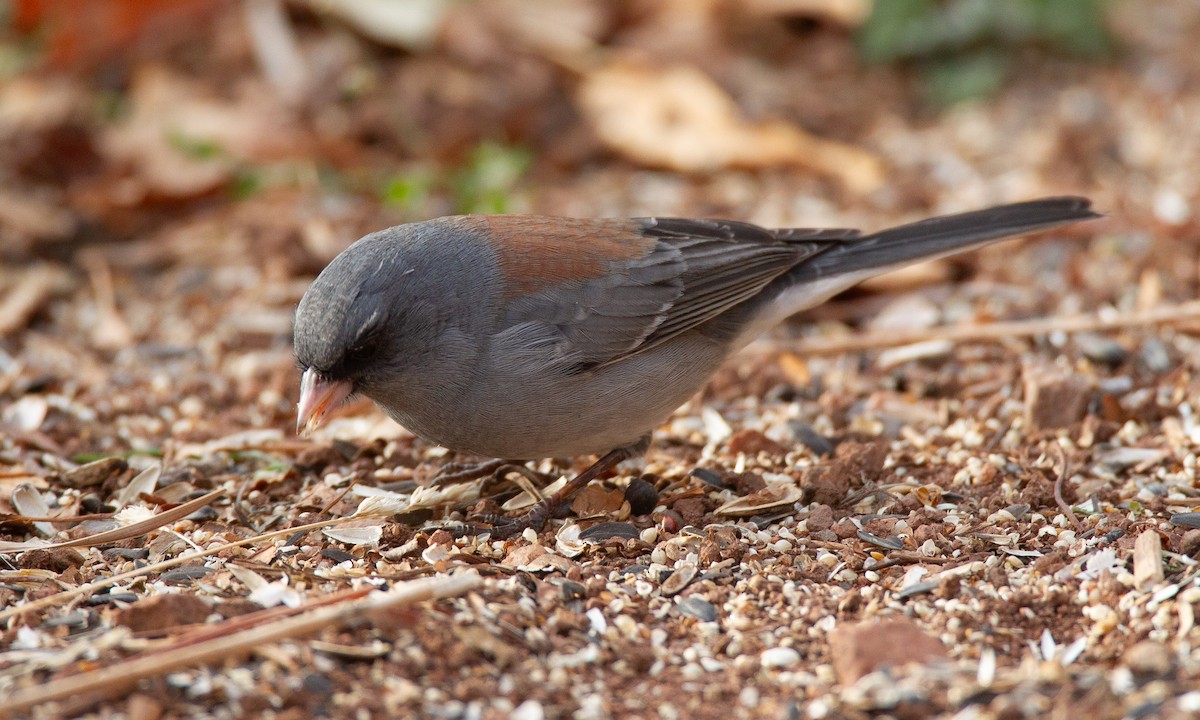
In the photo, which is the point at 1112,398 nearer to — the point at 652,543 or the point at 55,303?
the point at 652,543

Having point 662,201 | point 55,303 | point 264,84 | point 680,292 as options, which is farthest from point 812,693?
point 264,84

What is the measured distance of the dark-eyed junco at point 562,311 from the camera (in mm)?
3604

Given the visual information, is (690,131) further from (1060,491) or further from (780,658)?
(780,658)

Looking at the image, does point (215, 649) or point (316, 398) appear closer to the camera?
point (215, 649)

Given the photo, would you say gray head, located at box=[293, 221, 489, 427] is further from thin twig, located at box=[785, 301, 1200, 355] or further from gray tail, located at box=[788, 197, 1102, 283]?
thin twig, located at box=[785, 301, 1200, 355]

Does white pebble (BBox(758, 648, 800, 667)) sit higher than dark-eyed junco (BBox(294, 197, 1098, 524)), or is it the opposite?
dark-eyed junco (BBox(294, 197, 1098, 524))

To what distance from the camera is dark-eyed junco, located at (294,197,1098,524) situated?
360 centimetres

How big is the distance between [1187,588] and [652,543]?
4.69ft

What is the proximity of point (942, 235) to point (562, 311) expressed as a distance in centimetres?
146

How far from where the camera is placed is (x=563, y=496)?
12.8 feet

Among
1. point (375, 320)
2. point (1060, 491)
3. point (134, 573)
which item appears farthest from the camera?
point (1060, 491)

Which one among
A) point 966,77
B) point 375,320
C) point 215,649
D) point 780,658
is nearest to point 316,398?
point 375,320

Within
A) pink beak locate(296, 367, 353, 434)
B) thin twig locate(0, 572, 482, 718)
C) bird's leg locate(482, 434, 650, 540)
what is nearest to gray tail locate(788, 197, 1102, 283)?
bird's leg locate(482, 434, 650, 540)

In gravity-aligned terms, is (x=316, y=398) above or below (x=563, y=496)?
above
